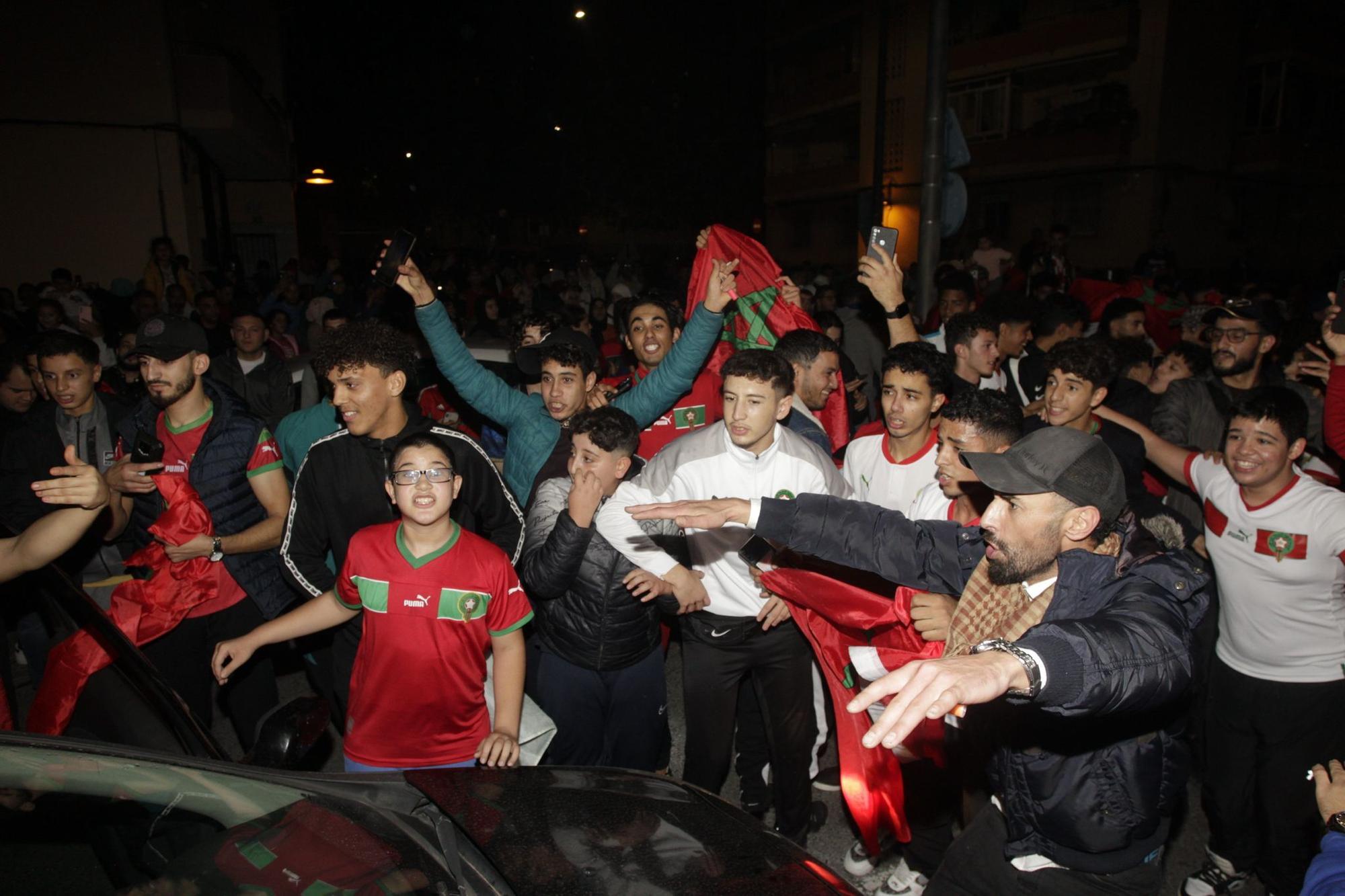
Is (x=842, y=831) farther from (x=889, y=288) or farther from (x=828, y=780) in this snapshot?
(x=889, y=288)

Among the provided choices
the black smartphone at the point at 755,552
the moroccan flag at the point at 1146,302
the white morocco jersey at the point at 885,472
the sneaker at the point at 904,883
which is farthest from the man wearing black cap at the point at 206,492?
the moroccan flag at the point at 1146,302

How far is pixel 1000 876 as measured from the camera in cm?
287

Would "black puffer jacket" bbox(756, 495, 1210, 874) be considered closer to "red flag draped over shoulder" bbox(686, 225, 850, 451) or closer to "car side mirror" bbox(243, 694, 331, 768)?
"car side mirror" bbox(243, 694, 331, 768)

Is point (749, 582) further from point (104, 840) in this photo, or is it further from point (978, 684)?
point (104, 840)

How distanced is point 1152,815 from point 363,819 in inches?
90.0

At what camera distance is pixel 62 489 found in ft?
10.1

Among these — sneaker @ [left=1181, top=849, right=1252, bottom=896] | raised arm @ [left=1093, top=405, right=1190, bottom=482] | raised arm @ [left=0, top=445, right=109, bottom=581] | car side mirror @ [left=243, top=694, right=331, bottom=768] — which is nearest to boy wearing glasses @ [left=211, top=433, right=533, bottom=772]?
car side mirror @ [left=243, top=694, right=331, bottom=768]

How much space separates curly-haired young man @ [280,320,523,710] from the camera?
4.03 metres

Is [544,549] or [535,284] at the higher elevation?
[535,284]

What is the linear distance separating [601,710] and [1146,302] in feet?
27.3

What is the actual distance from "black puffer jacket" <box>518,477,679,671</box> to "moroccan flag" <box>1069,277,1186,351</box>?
6994 millimetres

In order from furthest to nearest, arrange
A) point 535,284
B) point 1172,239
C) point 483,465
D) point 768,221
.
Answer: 1. point 768,221
2. point 1172,239
3. point 535,284
4. point 483,465

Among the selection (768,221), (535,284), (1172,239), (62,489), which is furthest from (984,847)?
(768,221)

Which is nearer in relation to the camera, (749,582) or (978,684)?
(978,684)
